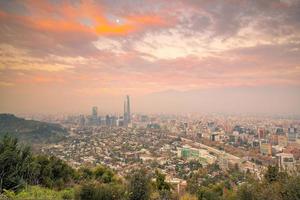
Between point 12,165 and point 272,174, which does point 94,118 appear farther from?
point 272,174

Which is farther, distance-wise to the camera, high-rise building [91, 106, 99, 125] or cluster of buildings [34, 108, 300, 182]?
high-rise building [91, 106, 99, 125]

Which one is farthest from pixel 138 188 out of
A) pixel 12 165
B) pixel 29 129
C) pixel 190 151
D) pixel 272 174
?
pixel 29 129

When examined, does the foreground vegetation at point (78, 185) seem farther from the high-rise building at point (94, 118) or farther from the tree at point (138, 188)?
the high-rise building at point (94, 118)

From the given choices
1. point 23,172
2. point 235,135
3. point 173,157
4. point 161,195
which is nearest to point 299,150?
point 173,157

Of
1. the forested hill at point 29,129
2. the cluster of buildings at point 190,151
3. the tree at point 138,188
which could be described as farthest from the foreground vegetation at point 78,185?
the forested hill at point 29,129

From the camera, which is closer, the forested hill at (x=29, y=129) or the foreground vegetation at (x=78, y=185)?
the foreground vegetation at (x=78, y=185)

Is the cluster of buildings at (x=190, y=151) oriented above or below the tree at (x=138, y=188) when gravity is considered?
below

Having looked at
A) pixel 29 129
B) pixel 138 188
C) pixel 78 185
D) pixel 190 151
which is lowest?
pixel 190 151

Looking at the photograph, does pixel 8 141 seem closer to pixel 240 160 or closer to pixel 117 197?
pixel 117 197

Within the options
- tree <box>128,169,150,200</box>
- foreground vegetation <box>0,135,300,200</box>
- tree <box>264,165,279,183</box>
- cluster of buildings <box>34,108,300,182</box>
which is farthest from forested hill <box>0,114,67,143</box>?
tree <box>264,165,279,183</box>

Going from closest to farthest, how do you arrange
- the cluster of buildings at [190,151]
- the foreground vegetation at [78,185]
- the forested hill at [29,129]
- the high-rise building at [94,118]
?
the foreground vegetation at [78,185], the cluster of buildings at [190,151], the forested hill at [29,129], the high-rise building at [94,118]

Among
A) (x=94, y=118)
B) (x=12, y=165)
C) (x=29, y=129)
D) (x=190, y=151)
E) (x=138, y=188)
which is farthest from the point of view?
(x=94, y=118)

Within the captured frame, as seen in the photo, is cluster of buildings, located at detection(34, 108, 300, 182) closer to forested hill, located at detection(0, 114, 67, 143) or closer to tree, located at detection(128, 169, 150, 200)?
forested hill, located at detection(0, 114, 67, 143)
